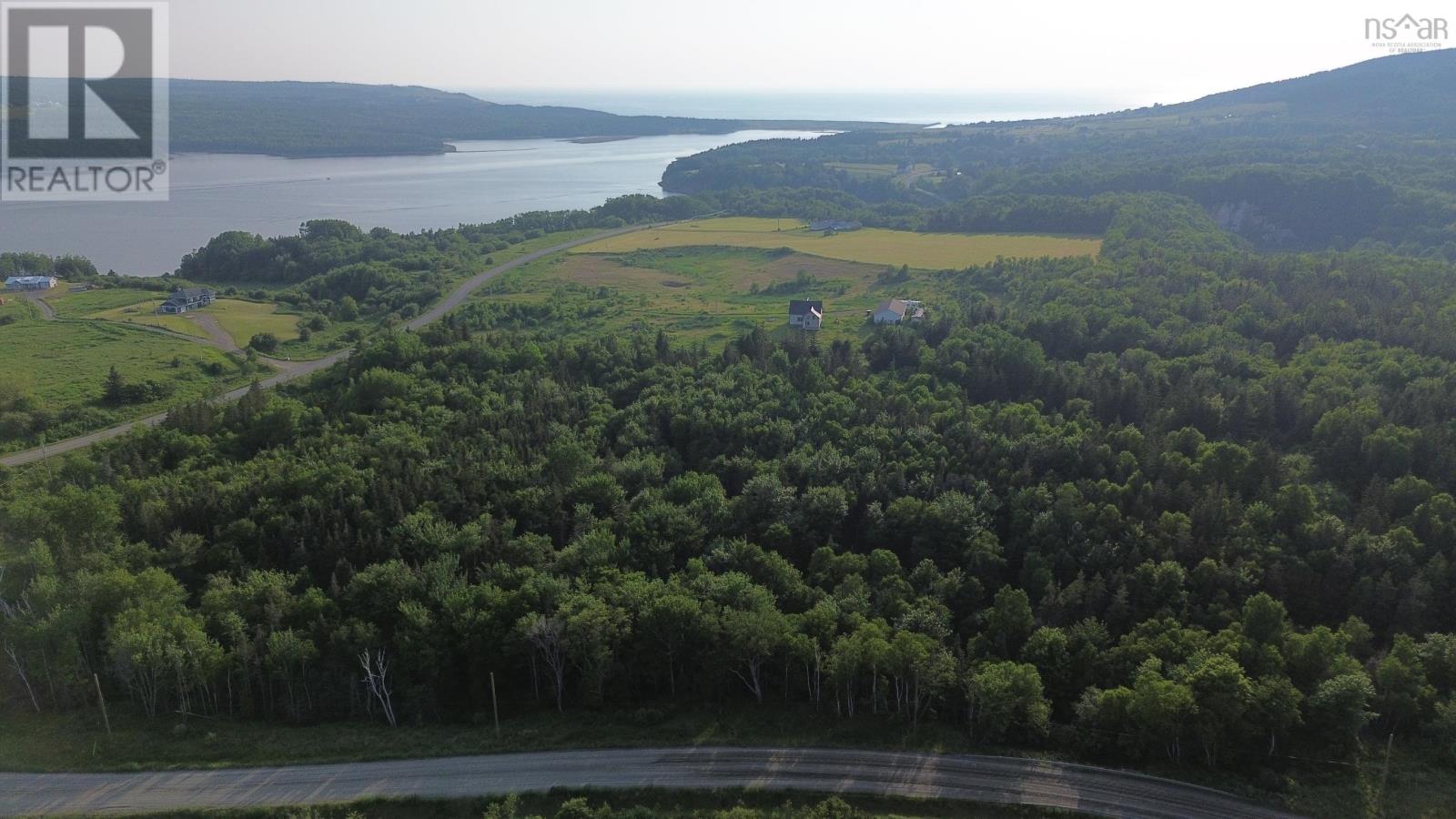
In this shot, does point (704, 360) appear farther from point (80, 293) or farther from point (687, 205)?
point (687, 205)

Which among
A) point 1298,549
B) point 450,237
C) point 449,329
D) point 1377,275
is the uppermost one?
point 450,237

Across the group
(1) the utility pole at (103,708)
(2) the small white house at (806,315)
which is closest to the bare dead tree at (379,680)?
(1) the utility pole at (103,708)

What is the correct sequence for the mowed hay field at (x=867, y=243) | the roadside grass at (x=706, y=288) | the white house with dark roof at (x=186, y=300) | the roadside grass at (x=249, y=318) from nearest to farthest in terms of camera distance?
the roadside grass at (x=249, y=318) < the roadside grass at (x=706, y=288) < the white house with dark roof at (x=186, y=300) < the mowed hay field at (x=867, y=243)

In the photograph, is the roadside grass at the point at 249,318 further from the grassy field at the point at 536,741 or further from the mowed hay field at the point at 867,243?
the grassy field at the point at 536,741

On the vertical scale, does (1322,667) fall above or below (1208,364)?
below

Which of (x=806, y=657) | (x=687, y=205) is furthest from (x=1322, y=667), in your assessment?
(x=687, y=205)

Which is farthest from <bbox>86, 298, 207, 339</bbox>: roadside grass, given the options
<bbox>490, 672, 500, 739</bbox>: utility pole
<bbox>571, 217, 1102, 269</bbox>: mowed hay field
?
<bbox>490, 672, 500, 739</bbox>: utility pole

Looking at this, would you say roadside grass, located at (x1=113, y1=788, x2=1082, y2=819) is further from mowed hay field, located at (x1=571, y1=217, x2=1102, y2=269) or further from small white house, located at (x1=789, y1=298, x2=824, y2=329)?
mowed hay field, located at (x1=571, y1=217, x2=1102, y2=269)
